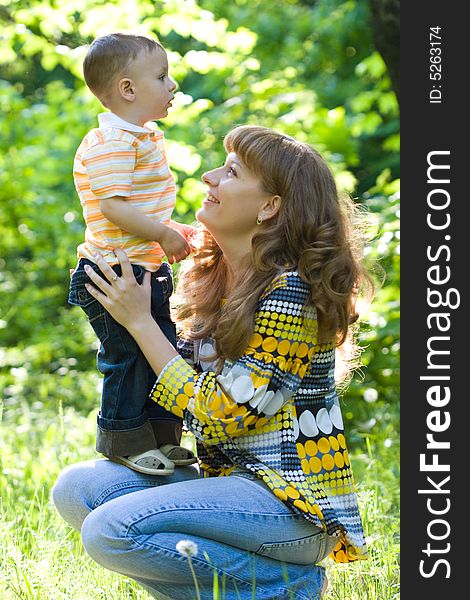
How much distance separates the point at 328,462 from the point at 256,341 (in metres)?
0.34

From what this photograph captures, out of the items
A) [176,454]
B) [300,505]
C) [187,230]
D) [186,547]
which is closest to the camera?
[186,547]

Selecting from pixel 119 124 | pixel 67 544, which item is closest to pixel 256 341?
pixel 119 124

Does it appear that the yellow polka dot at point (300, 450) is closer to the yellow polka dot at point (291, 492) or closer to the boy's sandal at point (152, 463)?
the yellow polka dot at point (291, 492)

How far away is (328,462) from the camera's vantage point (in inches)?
93.4

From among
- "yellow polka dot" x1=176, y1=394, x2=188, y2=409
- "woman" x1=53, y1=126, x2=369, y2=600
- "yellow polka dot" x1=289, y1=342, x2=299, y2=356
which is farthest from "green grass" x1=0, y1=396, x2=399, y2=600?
"yellow polka dot" x1=289, y1=342, x2=299, y2=356

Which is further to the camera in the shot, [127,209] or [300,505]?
[127,209]

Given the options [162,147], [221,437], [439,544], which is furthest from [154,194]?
[439,544]

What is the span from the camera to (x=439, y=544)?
252cm

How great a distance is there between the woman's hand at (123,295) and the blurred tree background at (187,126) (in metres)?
1.14

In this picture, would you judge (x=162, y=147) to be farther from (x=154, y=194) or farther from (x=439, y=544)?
(x=439, y=544)

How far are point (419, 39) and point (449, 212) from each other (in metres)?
0.52

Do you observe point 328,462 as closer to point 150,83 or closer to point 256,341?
point 256,341

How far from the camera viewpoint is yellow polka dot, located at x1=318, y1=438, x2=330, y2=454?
2.37 meters

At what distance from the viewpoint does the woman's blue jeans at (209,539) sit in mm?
2230
